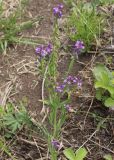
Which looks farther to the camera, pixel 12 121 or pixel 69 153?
pixel 12 121

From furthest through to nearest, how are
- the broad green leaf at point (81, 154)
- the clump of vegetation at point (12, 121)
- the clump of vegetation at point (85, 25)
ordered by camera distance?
the clump of vegetation at point (85, 25) < the clump of vegetation at point (12, 121) < the broad green leaf at point (81, 154)

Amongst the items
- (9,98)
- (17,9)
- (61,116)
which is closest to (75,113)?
(61,116)

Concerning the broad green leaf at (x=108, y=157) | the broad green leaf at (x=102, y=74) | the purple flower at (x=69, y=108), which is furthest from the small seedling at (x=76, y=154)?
the broad green leaf at (x=102, y=74)

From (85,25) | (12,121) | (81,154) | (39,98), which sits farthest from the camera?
(85,25)

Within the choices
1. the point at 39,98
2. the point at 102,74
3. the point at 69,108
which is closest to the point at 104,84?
the point at 102,74

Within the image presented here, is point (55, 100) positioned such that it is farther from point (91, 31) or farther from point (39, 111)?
point (91, 31)

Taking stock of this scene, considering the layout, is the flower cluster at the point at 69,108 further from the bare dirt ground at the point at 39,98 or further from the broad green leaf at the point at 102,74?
the broad green leaf at the point at 102,74

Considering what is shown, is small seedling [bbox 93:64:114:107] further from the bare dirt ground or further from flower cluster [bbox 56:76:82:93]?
flower cluster [bbox 56:76:82:93]

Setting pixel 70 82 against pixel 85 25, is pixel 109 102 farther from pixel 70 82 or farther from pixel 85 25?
pixel 85 25
